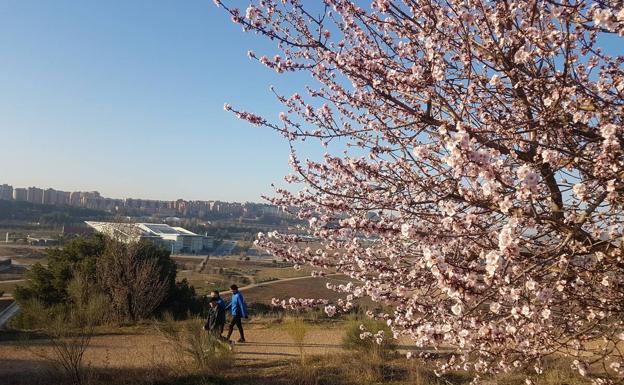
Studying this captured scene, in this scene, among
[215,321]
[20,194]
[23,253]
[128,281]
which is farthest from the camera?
[20,194]

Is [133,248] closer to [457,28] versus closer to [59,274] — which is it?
[59,274]

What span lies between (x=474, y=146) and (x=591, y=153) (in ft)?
3.66

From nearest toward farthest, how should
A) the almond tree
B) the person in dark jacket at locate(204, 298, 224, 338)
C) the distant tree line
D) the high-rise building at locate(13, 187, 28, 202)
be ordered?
the almond tree
the person in dark jacket at locate(204, 298, 224, 338)
the distant tree line
the high-rise building at locate(13, 187, 28, 202)

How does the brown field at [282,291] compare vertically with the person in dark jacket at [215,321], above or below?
below

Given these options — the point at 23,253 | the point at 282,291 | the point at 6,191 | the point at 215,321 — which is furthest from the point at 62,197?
the point at 215,321

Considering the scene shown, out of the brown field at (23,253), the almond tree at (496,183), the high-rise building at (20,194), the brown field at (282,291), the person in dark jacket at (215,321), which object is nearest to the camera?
the almond tree at (496,183)

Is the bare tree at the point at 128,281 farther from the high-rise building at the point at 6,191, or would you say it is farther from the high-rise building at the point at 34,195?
the high-rise building at the point at 6,191

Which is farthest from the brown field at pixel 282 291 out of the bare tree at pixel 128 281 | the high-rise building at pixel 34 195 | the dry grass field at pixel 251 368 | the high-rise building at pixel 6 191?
the high-rise building at pixel 6 191

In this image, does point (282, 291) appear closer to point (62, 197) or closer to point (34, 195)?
point (34, 195)

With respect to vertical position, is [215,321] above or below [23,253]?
above

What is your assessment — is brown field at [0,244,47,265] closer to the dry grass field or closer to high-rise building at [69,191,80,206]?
the dry grass field

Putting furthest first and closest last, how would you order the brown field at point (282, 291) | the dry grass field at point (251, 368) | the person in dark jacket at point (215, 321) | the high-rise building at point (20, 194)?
the high-rise building at point (20, 194)
the brown field at point (282, 291)
the person in dark jacket at point (215, 321)
the dry grass field at point (251, 368)

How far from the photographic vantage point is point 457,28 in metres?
4.07

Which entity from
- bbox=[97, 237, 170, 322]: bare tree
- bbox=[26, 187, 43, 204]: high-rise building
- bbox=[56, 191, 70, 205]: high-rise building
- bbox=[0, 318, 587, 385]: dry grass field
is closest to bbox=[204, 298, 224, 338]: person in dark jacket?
bbox=[0, 318, 587, 385]: dry grass field
